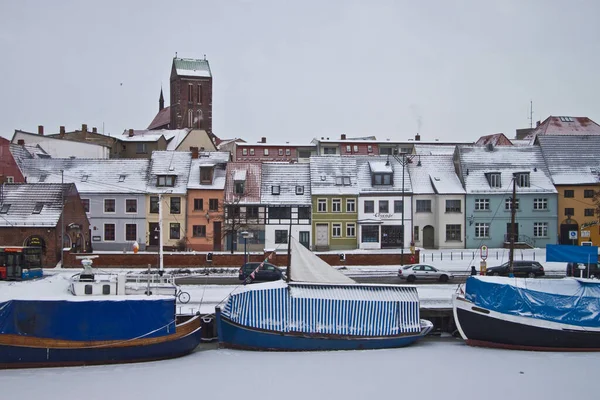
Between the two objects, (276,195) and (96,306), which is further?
(276,195)

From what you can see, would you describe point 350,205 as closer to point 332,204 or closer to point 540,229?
point 332,204

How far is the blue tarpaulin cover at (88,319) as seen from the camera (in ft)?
85.4

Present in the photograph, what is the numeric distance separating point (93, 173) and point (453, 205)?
33.9m

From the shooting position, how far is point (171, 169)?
6159cm

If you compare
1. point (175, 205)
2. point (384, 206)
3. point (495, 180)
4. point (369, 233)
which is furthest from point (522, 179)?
A: point (175, 205)

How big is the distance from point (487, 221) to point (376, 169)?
1121 cm

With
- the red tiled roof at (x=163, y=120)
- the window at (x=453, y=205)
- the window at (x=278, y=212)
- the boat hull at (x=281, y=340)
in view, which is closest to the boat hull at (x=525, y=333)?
the boat hull at (x=281, y=340)

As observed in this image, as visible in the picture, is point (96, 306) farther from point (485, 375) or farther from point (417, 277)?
point (417, 277)

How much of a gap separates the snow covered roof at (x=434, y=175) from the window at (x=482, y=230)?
3381 mm

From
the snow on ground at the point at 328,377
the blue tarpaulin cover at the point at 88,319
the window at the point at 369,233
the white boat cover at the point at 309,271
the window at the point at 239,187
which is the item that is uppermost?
the window at the point at 239,187

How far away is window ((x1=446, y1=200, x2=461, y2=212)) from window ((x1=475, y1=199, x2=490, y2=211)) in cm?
163

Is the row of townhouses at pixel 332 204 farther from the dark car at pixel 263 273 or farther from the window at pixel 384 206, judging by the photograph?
the dark car at pixel 263 273

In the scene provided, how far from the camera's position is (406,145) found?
101m

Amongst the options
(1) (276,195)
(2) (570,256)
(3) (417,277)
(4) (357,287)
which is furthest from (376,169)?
(4) (357,287)
